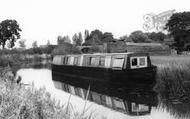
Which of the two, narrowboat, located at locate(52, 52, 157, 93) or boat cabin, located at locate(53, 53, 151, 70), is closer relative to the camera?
narrowboat, located at locate(52, 52, 157, 93)

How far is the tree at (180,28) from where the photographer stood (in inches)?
1774

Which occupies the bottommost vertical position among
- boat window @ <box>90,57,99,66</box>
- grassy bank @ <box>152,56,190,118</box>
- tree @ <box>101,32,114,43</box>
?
grassy bank @ <box>152,56,190,118</box>

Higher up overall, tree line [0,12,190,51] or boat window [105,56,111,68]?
tree line [0,12,190,51]

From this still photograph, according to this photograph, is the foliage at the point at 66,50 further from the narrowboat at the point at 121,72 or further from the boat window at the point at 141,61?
the boat window at the point at 141,61

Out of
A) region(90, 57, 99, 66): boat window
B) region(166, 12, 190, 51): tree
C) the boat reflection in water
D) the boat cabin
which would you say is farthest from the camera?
region(166, 12, 190, 51): tree

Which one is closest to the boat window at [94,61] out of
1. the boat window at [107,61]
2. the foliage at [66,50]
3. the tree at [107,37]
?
the boat window at [107,61]

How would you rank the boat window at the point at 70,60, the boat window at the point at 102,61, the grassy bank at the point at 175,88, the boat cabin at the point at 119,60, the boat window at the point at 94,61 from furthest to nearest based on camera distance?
the boat window at the point at 70,60 < the boat window at the point at 94,61 < the boat window at the point at 102,61 < the boat cabin at the point at 119,60 < the grassy bank at the point at 175,88

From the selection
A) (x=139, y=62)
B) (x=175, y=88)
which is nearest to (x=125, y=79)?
(x=139, y=62)

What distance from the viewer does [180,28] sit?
48.2 m

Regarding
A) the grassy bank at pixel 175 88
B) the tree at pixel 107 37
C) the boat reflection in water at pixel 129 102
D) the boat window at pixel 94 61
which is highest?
the tree at pixel 107 37

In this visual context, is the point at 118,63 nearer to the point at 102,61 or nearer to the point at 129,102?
the point at 102,61

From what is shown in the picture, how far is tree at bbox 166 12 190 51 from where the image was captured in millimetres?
45066

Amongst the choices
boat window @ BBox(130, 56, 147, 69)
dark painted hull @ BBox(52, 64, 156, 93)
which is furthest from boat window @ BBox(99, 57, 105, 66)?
boat window @ BBox(130, 56, 147, 69)

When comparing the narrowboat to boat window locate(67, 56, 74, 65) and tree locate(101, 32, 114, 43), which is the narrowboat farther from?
tree locate(101, 32, 114, 43)
